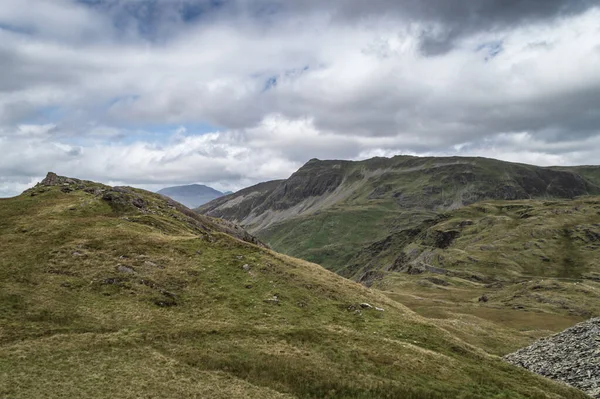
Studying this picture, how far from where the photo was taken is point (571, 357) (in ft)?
171

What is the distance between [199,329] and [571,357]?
45637mm

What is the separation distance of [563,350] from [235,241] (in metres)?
50.5

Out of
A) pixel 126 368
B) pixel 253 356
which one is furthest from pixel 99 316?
pixel 253 356

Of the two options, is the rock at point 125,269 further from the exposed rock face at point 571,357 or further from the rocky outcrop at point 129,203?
the exposed rock face at point 571,357

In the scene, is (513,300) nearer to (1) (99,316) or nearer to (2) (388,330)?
(2) (388,330)

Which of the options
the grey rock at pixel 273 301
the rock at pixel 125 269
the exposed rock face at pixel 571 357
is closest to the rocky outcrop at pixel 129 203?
the rock at pixel 125 269

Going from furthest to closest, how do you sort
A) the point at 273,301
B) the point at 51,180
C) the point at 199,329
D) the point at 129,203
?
1. the point at 51,180
2. the point at 129,203
3. the point at 273,301
4. the point at 199,329

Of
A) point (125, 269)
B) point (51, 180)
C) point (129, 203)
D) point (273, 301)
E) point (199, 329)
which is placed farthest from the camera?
point (51, 180)

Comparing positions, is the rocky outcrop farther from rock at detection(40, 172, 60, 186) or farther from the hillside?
the hillside

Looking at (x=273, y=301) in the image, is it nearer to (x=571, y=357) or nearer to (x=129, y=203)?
(x=571, y=357)

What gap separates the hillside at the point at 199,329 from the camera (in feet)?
117

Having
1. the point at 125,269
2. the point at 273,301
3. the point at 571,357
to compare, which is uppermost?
the point at 125,269

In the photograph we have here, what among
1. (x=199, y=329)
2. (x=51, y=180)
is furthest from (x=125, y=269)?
(x=51, y=180)

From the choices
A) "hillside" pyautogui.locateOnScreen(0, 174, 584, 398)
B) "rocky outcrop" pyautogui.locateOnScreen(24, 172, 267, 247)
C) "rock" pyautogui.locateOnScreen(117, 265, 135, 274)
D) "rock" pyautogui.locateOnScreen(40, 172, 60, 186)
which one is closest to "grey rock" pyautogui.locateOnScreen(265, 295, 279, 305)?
"hillside" pyautogui.locateOnScreen(0, 174, 584, 398)
